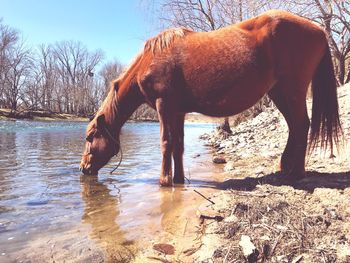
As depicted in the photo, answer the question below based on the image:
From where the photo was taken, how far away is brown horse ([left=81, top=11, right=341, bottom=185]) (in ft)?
14.6

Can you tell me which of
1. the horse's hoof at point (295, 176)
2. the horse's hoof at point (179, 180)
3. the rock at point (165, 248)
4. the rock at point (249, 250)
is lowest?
the rock at point (165, 248)

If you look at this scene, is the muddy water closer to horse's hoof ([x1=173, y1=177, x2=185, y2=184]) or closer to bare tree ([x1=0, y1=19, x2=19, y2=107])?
horse's hoof ([x1=173, y1=177, x2=185, y2=184])

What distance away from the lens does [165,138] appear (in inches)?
194

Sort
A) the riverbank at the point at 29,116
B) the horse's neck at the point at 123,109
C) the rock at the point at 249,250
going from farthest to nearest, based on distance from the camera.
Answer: the riverbank at the point at 29,116, the horse's neck at the point at 123,109, the rock at the point at 249,250

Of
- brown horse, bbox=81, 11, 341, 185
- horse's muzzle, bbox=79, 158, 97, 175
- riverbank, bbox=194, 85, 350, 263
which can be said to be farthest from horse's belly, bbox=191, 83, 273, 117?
horse's muzzle, bbox=79, 158, 97, 175

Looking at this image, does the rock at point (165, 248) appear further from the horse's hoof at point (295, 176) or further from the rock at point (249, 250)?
the horse's hoof at point (295, 176)

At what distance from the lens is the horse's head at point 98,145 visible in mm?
5715

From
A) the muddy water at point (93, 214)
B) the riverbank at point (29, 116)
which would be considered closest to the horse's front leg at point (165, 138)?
the muddy water at point (93, 214)

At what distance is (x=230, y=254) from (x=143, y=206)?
1848 mm

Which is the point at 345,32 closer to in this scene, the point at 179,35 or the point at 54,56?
the point at 179,35

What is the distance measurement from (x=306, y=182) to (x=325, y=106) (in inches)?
46.5

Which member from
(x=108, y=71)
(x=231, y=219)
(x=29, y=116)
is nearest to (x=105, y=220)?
(x=231, y=219)

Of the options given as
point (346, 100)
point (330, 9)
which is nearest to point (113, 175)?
point (346, 100)

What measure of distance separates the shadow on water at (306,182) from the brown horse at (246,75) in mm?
193
